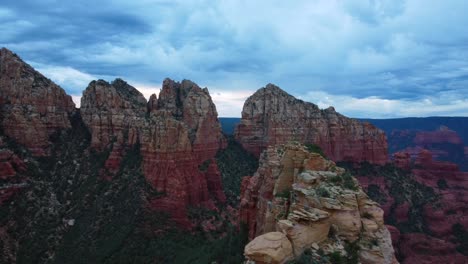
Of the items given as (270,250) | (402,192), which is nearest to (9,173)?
(270,250)

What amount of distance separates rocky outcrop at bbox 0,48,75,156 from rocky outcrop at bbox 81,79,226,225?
310 inches

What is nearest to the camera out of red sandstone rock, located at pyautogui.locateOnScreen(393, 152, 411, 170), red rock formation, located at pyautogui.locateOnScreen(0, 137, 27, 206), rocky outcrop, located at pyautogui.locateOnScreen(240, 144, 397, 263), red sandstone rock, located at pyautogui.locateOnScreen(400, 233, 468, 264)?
rocky outcrop, located at pyautogui.locateOnScreen(240, 144, 397, 263)

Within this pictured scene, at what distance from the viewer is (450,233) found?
87.6 m

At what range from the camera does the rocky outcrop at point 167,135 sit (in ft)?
239

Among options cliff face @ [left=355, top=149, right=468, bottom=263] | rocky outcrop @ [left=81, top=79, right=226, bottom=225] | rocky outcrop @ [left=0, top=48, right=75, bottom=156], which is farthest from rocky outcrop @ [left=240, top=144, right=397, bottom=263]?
rocky outcrop @ [left=0, top=48, right=75, bottom=156]

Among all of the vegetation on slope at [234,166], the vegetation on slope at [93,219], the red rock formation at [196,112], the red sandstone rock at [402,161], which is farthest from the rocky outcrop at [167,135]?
the red sandstone rock at [402,161]

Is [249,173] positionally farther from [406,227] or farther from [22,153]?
[22,153]

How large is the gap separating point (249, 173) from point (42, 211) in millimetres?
49389

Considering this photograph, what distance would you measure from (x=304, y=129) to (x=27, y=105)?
71.4 metres

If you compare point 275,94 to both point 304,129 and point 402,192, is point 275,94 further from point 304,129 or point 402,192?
point 402,192

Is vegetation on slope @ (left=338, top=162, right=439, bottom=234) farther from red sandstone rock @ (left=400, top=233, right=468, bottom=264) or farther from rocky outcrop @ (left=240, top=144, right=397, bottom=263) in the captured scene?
rocky outcrop @ (left=240, top=144, right=397, bottom=263)

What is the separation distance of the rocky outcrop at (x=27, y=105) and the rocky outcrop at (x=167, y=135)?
25.8 feet

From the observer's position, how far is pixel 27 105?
3206 inches

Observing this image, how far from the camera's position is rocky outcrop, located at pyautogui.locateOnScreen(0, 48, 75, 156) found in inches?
3095
